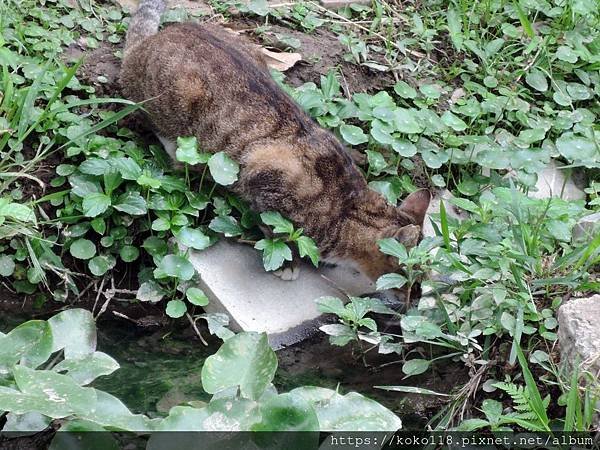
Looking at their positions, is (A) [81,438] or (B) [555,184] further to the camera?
(B) [555,184]

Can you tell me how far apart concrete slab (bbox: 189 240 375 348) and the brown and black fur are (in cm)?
23

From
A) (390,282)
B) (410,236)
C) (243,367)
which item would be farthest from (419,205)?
(243,367)

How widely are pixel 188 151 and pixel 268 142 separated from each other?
0.46 metres

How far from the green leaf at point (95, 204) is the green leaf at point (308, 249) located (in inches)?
37.0

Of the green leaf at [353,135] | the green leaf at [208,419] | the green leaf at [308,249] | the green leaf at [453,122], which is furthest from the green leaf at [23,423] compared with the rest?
the green leaf at [453,122]

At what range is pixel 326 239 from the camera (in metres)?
4.44

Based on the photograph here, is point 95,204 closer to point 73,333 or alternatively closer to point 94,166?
point 94,166

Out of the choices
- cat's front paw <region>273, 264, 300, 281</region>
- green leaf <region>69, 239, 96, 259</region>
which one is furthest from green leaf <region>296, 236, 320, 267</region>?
green leaf <region>69, 239, 96, 259</region>

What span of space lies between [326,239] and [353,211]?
0.20m

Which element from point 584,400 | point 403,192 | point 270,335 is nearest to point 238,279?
point 270,335

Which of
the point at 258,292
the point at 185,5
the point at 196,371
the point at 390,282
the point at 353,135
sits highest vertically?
the point at 185,5

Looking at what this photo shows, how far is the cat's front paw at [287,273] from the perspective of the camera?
14.1ft

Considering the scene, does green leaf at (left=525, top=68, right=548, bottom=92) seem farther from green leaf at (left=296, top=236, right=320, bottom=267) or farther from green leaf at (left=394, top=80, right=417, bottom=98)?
green leaf at (left=296, top=236, right=320, bottom=267)

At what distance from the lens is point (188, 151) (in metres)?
4.21
